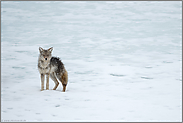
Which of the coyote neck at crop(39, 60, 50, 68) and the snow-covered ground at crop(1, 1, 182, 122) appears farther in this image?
the coyote neck at crop(39, 60, 50, 68)

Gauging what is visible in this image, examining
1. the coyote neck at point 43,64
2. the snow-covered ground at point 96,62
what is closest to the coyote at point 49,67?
the coyote neck at point 43,64

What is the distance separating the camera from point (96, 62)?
10828 millimetres

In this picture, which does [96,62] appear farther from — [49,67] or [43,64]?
[43,64]

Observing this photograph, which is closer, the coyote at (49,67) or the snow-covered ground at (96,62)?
the snow-covered ground at (96,62)

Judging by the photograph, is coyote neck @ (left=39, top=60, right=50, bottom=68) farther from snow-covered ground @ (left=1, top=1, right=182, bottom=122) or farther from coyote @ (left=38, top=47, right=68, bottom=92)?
snow-covered ground @ (left=1, top=1, right=182, bottom=122)

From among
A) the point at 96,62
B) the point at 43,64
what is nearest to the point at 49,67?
A: the point at 43,64

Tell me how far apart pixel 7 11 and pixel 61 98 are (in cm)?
1993

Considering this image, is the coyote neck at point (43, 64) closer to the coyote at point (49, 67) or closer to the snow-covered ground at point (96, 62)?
the coyote at point (49, 67)

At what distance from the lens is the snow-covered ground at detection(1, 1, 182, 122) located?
5.55 metres

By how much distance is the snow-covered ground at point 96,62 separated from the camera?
5.55m

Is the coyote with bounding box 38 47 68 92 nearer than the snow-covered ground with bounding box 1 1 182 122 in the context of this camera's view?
No

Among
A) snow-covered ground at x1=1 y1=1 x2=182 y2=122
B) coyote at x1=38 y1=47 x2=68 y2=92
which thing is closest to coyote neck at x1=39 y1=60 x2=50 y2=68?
coyote at x1=38 y1=47 x2=68 y2=92


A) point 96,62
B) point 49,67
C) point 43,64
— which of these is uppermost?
point 43,64

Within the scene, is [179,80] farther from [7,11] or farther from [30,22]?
[7,11]
